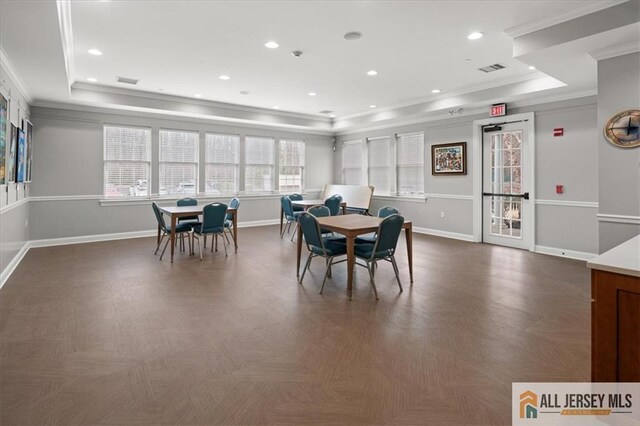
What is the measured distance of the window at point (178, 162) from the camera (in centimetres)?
790

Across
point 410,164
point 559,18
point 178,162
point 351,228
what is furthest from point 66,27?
point 410,164

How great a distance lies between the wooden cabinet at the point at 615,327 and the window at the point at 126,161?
783cm

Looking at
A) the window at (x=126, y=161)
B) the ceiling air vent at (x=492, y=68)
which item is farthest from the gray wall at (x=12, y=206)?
the ceiling air vent at (x=492, y=68)

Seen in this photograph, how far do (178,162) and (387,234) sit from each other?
19.2 ft

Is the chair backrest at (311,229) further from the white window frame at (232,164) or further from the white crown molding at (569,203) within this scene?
the white window frame at (232,164)

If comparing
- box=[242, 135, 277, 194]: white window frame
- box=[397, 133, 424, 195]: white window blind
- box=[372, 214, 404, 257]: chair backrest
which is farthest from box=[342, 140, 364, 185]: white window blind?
box=[372, 214, 404, 257]: chair backrest

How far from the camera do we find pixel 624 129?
3.71 meters

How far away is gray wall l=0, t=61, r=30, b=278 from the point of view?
14.1ft

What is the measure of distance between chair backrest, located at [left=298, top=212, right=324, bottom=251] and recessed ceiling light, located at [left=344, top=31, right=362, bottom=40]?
6.92 feet

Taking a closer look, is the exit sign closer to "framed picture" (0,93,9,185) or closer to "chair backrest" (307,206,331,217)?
"chair backrest" (307,206,331,217)

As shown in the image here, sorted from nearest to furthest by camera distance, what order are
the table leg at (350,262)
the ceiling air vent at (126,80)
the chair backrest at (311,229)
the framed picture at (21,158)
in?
the table leg at (350,262)
the chair backrest at (311,229)
the framed picture at (21,158)
the ceiling air vent at (126,80)

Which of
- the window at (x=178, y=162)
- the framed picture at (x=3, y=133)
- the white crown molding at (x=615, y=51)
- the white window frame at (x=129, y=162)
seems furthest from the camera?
the window at (x=178, y=162)

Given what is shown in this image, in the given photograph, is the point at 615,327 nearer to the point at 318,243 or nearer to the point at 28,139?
the point at 318,243

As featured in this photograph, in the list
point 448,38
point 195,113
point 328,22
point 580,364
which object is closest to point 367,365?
point 580,364
